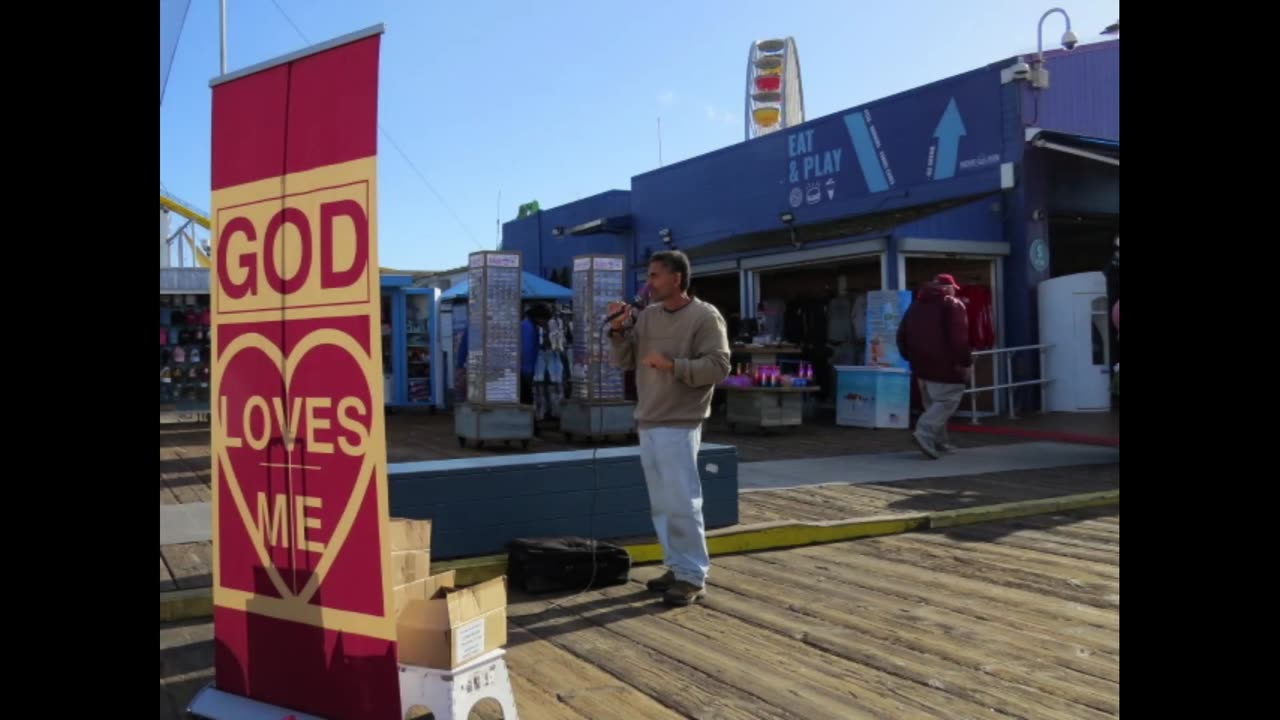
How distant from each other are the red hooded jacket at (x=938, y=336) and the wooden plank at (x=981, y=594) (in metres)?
4.40

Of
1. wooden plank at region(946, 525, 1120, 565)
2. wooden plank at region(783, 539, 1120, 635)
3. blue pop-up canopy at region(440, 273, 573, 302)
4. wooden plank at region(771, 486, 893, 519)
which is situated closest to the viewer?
wooden plank at region(783, 539, 1120, 635)

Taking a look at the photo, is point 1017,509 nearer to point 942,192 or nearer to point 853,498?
point 853,498

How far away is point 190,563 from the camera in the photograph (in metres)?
5.47

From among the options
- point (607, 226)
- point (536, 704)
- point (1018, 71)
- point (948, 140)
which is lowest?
point (536, 704)

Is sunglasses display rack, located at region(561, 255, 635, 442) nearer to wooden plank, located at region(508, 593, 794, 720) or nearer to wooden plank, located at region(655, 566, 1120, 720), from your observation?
wooden plank, located at region(508, 593, 794, 720)

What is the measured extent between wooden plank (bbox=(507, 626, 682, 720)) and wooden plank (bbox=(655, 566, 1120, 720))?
0.95m

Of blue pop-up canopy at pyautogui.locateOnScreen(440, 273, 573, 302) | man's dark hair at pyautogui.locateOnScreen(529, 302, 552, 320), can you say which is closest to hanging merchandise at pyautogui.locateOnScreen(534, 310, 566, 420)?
man's dark hair at pyautogui.locateOnScreen(529, 302, 552, 320)

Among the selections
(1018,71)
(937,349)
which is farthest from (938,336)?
(1018,71)

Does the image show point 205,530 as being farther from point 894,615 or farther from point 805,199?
point 805,199

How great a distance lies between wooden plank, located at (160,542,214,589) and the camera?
505cm

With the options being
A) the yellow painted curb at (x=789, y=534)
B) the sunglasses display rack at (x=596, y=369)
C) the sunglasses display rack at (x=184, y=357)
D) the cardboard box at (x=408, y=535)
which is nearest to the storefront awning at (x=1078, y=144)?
the sunglasses display rack at (x=596, y=369)

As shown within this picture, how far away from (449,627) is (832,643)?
5.99 feet
